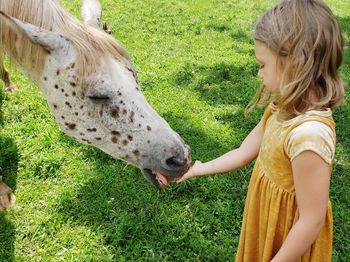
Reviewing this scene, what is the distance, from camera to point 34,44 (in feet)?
7.57

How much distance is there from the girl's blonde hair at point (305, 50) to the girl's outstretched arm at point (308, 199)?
231mm

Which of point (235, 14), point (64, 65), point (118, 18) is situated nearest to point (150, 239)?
point (64, 65)

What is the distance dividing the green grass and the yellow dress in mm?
1089

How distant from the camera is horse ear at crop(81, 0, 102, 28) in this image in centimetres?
285

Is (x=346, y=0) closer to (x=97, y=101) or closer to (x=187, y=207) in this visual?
(x=187, y=207)

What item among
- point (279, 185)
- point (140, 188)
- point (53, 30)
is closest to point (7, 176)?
point (140, 188)

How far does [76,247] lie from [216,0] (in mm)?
7988

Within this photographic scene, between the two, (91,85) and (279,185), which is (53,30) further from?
(279,185)

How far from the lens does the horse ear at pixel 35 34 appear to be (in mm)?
2150

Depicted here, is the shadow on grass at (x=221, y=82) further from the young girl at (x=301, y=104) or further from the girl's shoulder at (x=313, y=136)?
the girl's shoulder at (x=313, y=136)

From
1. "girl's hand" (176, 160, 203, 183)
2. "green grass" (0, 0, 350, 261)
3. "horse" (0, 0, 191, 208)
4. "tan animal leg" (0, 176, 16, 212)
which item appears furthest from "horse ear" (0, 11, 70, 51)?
"tan animal leg" (0, 176, 16, 212)

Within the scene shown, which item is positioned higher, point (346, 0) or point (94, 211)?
point (346, 0)

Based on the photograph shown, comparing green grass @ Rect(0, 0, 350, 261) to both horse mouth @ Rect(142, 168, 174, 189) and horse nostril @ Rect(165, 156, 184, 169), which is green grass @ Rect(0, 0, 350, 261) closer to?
horse mouth @ Rect(142, 168, 174, 189)

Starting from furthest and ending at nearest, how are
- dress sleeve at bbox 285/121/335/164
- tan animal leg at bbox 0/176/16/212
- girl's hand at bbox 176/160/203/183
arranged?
tan animal leg at bbox 0/176/16/212 < girl's hand at bbox 176/160/203/183 < dress sleeve at bbox 285/121/335/164
